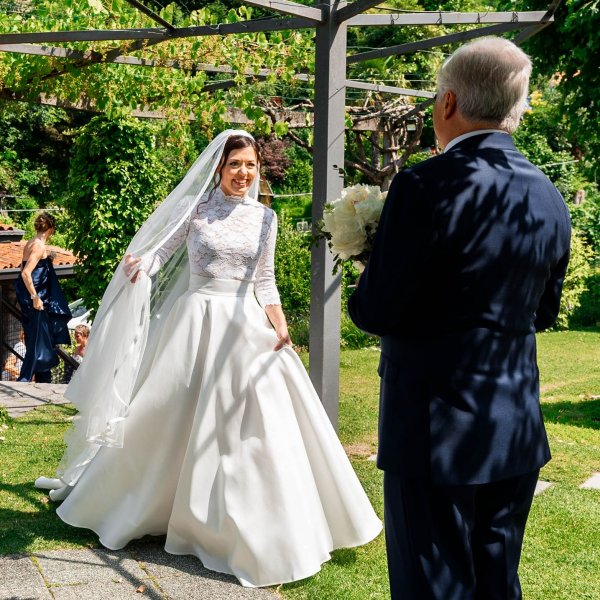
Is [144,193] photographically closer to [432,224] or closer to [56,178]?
[432,224]

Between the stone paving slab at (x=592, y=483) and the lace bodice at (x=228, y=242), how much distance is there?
8.02ft

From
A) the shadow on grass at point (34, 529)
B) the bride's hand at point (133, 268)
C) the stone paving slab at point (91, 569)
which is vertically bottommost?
the shadow on grass at point (34, 529)

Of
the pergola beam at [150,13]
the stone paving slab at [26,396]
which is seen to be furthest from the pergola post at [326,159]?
the stone paving slab at [26,396]

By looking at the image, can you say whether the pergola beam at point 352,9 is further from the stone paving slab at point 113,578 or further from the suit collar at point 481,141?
the stone paving slab at point 113,578

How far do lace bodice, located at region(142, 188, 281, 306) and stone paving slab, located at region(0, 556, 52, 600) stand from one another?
1.54 m

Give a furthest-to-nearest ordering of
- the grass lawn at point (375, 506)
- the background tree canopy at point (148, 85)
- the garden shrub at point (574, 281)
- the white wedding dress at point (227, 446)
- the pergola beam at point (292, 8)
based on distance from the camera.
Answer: the garden shrub at point (574, 281)
the background tree canopy at point (148, 85)
the pergola beam at point (292, 8)
the white wedding dress at point (227, 446)
the grass lawn at point (375, 506)

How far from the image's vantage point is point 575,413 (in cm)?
869

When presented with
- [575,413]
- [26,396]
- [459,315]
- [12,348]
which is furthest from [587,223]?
[459,315]

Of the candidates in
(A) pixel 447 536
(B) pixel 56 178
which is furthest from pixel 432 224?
(B) pixel 56 178

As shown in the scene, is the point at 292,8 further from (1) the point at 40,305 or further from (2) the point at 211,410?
(1) the point at 40,305

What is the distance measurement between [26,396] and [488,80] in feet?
23.7

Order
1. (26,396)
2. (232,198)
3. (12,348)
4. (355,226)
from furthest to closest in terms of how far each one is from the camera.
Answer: (12,348) → (26,396) → (232,198) → (355,226)

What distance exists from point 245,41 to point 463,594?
6.48 m

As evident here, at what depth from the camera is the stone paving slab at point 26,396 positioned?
8.08 m
